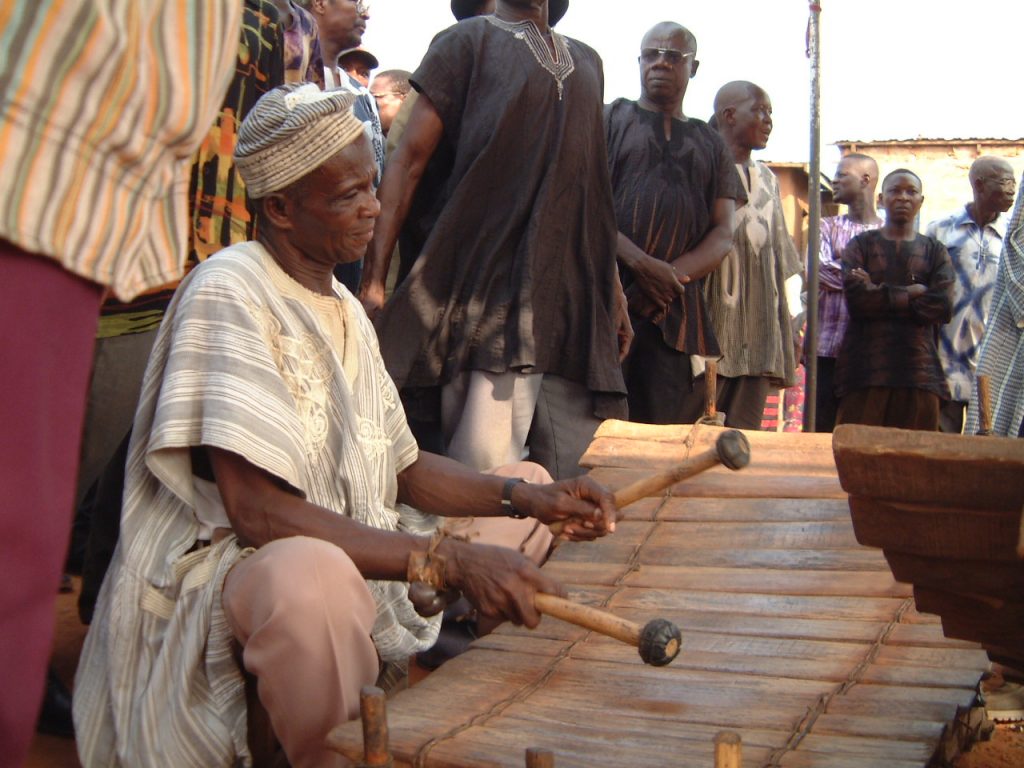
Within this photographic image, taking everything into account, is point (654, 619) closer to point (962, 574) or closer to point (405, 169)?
point (962, 574)

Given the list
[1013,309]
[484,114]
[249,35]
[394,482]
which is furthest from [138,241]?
[1013,309]

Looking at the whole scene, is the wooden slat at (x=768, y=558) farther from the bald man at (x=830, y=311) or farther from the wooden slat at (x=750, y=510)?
the bald man at (x=830, y=311)

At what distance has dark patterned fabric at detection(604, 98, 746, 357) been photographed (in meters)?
4.41

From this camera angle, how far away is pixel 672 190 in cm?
444

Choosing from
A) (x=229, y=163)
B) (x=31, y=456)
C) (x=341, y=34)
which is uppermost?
(x=341, y=34)

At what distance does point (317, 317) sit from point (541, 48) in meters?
1.44

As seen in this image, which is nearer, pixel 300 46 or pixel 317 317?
pixel 317 317

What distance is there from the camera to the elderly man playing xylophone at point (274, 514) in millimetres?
2096

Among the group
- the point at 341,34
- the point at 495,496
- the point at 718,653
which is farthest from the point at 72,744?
the point at 341,34

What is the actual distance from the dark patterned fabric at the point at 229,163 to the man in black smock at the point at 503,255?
1.35 ft

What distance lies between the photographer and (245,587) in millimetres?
2115

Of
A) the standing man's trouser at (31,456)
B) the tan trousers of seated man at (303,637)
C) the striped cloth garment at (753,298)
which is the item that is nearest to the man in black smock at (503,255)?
the striped cloth garment at (753,298)

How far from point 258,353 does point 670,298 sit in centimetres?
226

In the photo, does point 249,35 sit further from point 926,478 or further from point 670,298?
point 926,478
